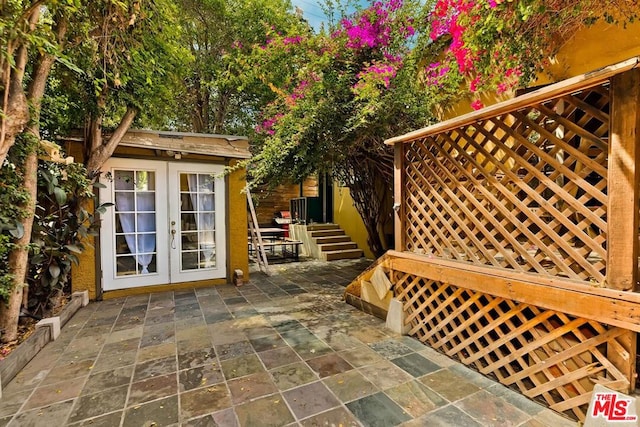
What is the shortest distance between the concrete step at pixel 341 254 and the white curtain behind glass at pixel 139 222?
423cm

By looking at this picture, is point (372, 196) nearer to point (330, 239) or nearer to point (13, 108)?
point (330, 239)

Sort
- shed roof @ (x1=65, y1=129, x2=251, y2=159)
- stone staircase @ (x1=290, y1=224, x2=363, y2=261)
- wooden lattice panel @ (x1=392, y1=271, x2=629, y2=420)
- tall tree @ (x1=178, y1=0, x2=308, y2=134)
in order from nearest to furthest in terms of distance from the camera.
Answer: wooden lattice panel @ (x1=392, y1=271, x2=629, y2=420) → shed roof @ (x1=65, y1=129, x2=251, y2=159) → tall tree @ (x1=178, y1=0, x2=308, y2=134) → stone staircase @ (x1=290, y1=224, x2=363, y2=261)

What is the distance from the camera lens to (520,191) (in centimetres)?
268

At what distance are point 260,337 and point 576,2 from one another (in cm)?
419

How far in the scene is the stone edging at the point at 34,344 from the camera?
2.40 meters

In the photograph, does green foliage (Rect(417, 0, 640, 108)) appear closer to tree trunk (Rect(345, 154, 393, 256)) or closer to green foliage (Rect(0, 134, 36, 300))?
tree trunk (Rect(345, 154, 393, 256))

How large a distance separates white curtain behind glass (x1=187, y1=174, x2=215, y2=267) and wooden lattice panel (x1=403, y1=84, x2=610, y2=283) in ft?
11.7

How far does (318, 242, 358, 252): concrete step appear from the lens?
8.15 meters

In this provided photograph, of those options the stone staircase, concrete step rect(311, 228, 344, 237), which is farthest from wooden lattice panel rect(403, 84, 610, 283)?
concrete step rect(311, 228, 344, 237)

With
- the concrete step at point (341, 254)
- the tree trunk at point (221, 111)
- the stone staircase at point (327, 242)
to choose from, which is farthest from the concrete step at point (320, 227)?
the tree trunk at point (221, 111)

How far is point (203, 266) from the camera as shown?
5.35 meters

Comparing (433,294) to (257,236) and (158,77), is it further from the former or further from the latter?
(158,77)

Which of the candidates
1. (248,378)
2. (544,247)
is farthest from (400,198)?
(248,378)

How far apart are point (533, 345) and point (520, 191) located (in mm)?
1295
